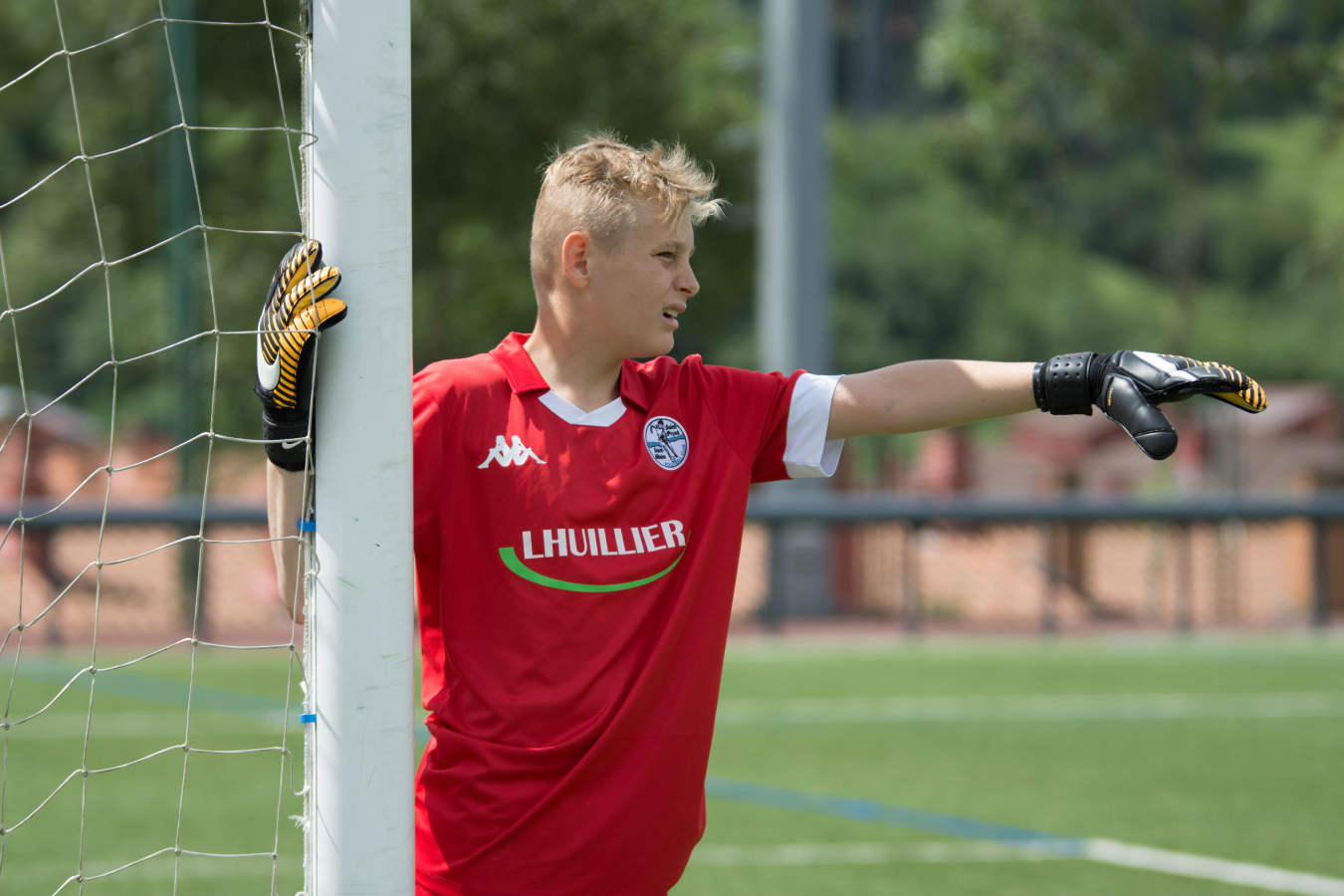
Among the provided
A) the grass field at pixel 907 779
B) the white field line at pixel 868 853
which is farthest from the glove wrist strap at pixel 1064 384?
the white field line at pixel 868 853

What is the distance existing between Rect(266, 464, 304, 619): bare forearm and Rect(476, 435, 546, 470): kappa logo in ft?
0.99

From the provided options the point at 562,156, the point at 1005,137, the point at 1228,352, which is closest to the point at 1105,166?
the point at 1228,352

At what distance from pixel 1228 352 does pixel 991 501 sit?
2919 cm

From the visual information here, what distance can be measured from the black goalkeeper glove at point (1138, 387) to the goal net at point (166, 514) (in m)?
1.10

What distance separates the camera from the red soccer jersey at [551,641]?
2.45m

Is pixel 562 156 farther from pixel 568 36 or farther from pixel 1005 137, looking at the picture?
pixel 1005 137

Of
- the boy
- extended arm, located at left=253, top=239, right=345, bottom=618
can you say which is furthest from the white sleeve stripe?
extended arm, located at left=253, top=239, right=345, bottom=618

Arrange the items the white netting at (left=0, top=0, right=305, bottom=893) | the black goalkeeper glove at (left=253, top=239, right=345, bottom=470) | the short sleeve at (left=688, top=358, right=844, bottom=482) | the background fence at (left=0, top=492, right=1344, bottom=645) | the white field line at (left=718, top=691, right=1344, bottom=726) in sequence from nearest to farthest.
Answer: the black goalkeeper glove at (left=253, top=239, right=345, bottom=470) < the short sleeve at (left=688, top=358, right=844, bottom=482) < the white netting at (left=0, top=0, right=305, bottom=893) < the white field line at (left=718, top=691, right=1344, bottom=726) < the background fence at (left=0, top=492, right=1344, bottom=645)

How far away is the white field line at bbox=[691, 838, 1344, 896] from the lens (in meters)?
5.71

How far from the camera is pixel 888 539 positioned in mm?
15000

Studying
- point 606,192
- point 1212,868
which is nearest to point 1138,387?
point 606,192

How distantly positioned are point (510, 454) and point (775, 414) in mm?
507

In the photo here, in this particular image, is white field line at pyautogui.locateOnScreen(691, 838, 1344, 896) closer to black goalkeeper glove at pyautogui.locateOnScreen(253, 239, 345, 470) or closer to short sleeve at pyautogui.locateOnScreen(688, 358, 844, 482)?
short sleeve at pyautogui.locateOnScreen(688, 358, 844, 482)

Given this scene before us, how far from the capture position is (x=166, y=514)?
38.0 feet
